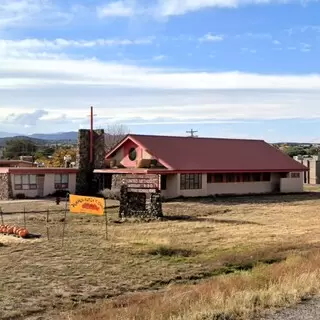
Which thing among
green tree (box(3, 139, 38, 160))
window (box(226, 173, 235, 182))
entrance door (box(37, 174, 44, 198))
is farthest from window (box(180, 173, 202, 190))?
green tree (box(3, 139, 38, 160))

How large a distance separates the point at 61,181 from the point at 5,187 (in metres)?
4.71

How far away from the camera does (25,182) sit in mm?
46844

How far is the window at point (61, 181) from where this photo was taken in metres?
48.3

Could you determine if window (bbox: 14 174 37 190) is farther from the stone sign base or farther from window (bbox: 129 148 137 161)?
the stone sign base

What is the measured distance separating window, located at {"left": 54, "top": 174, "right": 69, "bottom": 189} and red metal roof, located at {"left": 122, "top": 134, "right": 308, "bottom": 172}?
5855 mm

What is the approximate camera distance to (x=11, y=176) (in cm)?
4588

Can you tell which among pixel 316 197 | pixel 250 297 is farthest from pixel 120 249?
pixel 316 197

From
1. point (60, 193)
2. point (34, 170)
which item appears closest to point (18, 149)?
point (60, 193)

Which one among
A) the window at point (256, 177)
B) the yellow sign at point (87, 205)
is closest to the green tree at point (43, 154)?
the window at point (256, 177)

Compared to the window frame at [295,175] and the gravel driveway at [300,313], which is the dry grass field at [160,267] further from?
the window frame at [295,175]

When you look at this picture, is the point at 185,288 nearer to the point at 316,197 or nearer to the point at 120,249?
the point at 120,249

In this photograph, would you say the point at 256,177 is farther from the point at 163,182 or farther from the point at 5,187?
the point at 5,187

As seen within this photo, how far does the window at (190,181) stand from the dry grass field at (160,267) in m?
12.5

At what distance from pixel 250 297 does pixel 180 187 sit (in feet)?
118
